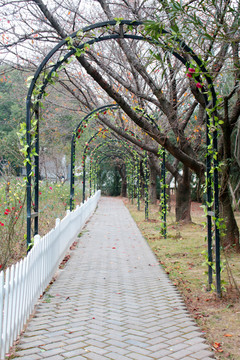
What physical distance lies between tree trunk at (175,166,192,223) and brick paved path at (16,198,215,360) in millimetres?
5640

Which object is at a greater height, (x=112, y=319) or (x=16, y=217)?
(x=16, y=217)

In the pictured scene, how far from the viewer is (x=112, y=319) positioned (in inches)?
174

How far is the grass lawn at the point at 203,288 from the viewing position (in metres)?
3.87

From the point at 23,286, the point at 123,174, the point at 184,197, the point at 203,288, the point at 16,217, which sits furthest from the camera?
the point at 123,174

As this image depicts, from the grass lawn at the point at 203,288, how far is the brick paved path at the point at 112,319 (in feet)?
0.49

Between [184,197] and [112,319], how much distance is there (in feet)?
30.3

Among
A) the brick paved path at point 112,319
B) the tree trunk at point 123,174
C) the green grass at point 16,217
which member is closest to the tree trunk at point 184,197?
the green grass at point 16,217

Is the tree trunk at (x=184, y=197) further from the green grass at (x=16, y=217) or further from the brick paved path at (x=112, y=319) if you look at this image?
the brick paved path at (x=112, y=319)

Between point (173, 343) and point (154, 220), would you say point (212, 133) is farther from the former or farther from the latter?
point (154, 220)

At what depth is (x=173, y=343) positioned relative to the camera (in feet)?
12.2

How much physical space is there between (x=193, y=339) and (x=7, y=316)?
183 centimetres

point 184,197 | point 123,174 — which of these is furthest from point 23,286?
point 123,174

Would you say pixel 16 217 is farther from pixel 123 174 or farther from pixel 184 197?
pixel 123 174

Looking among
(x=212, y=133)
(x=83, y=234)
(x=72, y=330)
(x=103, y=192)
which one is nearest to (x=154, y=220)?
(x=83, y=234)
